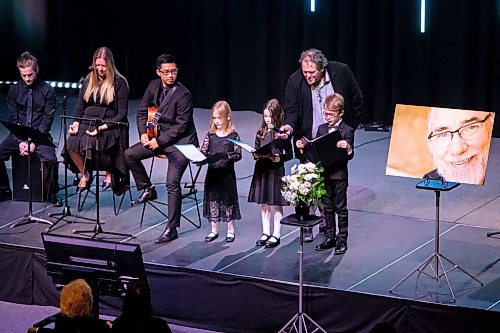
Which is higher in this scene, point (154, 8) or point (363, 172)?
point (154, 8)

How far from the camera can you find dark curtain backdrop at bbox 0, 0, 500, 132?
12.2 meters

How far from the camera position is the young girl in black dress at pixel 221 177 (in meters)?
8.59

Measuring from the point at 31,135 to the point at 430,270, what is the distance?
363 centimetres

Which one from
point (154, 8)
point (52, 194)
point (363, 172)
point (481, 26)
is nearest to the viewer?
point (52, 194)

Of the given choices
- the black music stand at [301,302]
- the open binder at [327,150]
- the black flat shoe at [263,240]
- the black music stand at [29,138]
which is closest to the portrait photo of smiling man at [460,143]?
the open binder at [327,150]

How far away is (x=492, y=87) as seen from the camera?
12.1 metres

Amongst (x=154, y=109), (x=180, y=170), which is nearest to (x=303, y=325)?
(x=180, y=170)

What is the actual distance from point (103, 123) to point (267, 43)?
194 inches

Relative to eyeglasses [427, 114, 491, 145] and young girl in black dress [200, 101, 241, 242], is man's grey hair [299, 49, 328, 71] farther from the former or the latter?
eyeglasses [427, 114, 491, 145]

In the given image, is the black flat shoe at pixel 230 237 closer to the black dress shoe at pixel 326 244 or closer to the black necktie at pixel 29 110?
the black dress shoe at pixel 326 244

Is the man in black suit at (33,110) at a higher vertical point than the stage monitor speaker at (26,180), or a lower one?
higher

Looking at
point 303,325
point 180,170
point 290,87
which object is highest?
point 290,87

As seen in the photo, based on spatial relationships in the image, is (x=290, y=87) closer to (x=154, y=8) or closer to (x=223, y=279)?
(x=223, y=279)

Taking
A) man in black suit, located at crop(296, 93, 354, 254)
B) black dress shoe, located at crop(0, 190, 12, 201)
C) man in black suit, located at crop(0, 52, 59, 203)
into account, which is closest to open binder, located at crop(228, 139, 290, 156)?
man in black suit, located at crop(296, 93, 354, 254)
